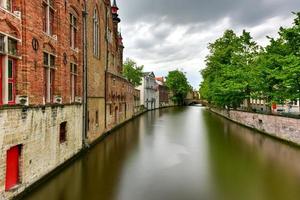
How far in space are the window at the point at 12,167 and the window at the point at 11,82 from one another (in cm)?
170

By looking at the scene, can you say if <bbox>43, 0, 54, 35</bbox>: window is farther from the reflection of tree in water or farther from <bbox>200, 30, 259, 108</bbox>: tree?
<bbox>200, 30, 259, 108</bbox>: tree

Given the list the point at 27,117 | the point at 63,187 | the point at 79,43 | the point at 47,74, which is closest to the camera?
the point at 27,117

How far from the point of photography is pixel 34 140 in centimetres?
994

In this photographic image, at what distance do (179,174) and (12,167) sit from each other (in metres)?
6.99

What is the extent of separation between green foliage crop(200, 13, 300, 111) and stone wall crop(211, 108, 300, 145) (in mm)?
1711

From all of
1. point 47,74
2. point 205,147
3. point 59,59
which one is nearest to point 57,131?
point 47,74

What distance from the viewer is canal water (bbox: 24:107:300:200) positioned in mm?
9367

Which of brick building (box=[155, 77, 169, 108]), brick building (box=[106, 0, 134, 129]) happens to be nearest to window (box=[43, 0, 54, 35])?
brick building (box=[106, 0, 134, 129])

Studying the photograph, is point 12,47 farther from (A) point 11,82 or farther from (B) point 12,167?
(B) point 12,167

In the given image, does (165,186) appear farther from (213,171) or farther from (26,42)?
(26,42)

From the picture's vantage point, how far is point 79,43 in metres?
17.0

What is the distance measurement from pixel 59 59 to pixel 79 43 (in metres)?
4.09

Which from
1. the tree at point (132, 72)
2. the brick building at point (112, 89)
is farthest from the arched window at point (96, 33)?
the tree at point (132, 72)

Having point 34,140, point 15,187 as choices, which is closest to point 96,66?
point 34,140
